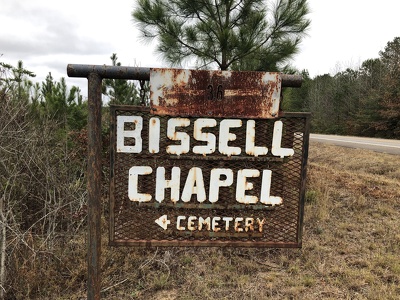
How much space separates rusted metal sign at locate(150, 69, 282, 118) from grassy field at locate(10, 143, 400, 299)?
1.77 m

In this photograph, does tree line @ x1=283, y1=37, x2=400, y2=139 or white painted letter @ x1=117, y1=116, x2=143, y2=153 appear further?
tree line @ x1=283, y1=37, x2=400, y2=139

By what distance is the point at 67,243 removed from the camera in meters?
3.08

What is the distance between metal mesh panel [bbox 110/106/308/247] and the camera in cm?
153

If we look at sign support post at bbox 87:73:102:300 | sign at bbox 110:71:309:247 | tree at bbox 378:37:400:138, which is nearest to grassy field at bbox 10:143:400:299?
sign support post at bbox 87:73:102:300

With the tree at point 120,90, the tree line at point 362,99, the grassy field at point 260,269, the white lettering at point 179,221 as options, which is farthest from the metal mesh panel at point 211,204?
the tree line at point 362,99

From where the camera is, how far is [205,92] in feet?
4.91

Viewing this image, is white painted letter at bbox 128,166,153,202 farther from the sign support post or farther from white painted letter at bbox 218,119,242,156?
white painted letter at bbox 218,119,242,156

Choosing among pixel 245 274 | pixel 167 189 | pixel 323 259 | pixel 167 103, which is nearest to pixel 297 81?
pixel 167 103

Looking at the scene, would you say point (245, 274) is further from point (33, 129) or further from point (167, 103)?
point (33, 129)

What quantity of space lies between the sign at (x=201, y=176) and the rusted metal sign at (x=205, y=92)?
0.01 meters

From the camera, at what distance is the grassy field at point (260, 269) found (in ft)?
8.59

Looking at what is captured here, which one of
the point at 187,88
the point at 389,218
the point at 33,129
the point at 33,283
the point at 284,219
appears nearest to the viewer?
the point at 187,88

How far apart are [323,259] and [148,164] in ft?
7.91

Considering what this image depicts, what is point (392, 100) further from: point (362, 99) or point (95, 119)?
point (95, 119)
